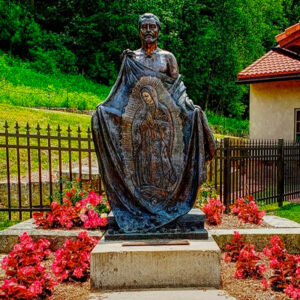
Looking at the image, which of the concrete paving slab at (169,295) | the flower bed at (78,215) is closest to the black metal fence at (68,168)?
the flower bed at (78,215)

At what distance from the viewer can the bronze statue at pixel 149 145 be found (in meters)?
4.67

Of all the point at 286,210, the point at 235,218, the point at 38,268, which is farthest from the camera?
the point at 286,210

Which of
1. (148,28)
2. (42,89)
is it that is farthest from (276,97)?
(148,28)

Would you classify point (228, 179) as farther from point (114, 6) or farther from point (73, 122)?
point (114, 6)

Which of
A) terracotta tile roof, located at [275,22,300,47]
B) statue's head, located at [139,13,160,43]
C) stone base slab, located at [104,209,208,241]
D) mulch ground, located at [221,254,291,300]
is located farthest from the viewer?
terracotta tile roof, located at [275,22,300,47]

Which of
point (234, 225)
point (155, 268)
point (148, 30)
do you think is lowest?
point (234, 225)

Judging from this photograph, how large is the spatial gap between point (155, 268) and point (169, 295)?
0.31 metres

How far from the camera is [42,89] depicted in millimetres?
20875

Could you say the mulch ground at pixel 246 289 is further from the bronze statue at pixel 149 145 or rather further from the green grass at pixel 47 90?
the green grass at pixel 47 90

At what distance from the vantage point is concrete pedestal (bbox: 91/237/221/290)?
4.10 m

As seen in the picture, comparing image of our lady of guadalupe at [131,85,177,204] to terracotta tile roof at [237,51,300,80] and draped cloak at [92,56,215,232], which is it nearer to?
draped cloak at [92,56,215,232]

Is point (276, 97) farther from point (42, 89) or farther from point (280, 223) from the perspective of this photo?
point (42, 89)

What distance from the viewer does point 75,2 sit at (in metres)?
32.9

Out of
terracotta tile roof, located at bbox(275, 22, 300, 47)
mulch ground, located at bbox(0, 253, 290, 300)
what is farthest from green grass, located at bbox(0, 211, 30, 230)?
terracotta tile roof, located at bbox(275, 22, 300, 47)
